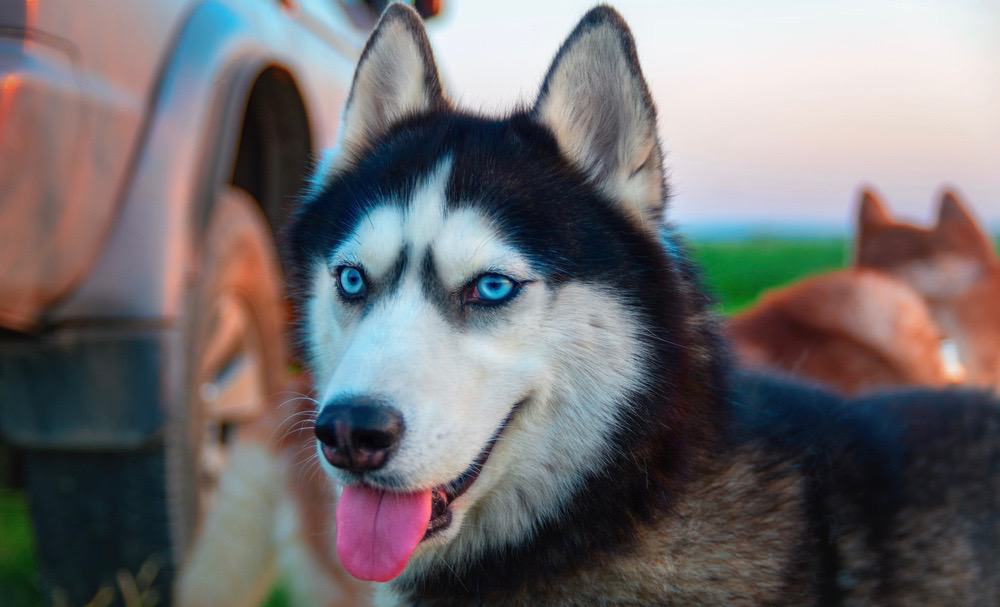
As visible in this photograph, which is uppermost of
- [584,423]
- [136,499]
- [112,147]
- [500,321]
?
[112,147]

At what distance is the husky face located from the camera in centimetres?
182

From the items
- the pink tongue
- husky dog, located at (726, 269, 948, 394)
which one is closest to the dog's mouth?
the pink tongue

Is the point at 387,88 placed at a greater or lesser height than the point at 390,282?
greater

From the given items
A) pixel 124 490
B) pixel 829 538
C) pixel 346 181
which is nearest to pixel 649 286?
pixel 829 538

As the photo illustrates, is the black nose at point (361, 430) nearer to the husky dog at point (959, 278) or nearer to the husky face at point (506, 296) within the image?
the husky face at point (506, 296)

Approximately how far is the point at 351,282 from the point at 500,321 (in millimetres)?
393

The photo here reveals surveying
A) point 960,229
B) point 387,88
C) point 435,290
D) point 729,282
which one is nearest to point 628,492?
point 435,290

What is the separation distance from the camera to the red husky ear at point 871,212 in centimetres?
542

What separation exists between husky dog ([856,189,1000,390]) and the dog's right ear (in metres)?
3.68

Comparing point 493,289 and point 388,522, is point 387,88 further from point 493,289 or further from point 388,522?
point 388,522

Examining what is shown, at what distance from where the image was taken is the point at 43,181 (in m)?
2.15

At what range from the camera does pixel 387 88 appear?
8.18 ft

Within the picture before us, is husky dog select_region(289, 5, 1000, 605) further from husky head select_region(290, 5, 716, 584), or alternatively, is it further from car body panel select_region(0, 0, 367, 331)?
car body panel select_region(0, 0, 367, 331)

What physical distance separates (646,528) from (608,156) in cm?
88
